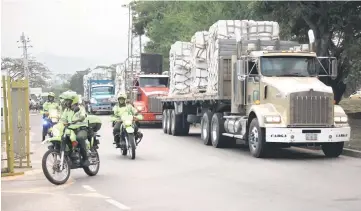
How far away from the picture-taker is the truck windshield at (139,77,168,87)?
29625mm

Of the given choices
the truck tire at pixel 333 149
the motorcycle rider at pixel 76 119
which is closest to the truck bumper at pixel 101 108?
the truck tire at pixel 333 149

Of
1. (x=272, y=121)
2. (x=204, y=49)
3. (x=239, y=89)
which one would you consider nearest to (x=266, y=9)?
(x=204, y=49)

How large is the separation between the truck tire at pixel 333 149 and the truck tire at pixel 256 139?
1.75 m

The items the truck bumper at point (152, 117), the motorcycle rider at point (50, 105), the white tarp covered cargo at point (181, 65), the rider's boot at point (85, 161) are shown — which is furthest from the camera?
the truck bumper at point (152, 117)

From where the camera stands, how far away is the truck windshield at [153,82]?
29.6 meters

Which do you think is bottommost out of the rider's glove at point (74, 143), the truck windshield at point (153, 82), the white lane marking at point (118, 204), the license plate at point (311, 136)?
the white lane marking at point (118, 204)

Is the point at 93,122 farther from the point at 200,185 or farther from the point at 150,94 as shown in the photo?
the point at 150,94

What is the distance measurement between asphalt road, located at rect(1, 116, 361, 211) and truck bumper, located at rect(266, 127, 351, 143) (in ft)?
1.62

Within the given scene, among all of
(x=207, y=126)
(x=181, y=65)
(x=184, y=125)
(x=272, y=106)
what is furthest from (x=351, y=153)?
(x=181, y=65)

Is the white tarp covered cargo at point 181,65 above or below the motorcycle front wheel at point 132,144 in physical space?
above

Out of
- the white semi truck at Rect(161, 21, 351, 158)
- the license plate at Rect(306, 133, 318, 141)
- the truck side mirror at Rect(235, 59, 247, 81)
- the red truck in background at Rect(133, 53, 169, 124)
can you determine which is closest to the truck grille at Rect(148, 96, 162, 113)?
the red truck in background at Rect(133, 53, 169, 124)

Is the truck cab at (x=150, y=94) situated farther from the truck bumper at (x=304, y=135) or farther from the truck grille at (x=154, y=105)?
the truck bumper at (x=304, y=135)

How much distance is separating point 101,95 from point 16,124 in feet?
119

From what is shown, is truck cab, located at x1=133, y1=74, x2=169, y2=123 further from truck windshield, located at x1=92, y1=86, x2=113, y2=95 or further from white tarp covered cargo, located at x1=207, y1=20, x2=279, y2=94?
truck windshield, located at x1=92, y1=86, x2=113, y2=95
